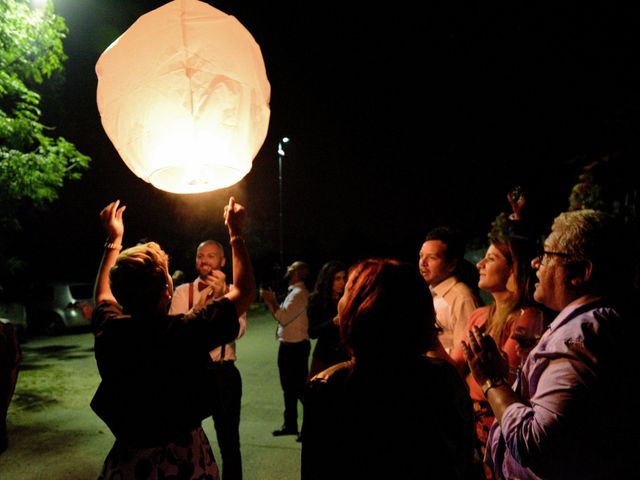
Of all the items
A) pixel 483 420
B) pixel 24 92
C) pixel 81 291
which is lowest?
pixel 81 291

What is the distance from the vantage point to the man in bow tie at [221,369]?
11.5 ft

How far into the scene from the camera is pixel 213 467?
2.23 m

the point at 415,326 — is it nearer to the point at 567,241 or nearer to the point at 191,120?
the point at 567,241

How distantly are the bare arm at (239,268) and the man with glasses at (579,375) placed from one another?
112 centimetres

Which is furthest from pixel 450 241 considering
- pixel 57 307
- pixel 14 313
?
pixel 57 307

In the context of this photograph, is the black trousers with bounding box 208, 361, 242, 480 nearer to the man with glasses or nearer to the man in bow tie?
the man in bow tie

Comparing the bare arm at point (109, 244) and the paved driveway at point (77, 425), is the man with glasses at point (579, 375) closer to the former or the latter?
the bare arm at point (109, 244)

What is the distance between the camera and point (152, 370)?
198 centimetres

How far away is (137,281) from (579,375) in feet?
6.04

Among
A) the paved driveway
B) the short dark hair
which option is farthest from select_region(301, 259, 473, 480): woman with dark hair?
the paved driveway

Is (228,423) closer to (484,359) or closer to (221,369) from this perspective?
(221,369)

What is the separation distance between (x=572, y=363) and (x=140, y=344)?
177 cm

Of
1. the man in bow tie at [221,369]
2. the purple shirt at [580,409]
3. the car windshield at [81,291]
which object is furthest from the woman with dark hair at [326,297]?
the car windshield at [81,291]

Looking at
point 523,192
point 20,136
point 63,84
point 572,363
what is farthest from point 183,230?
point 572,363
